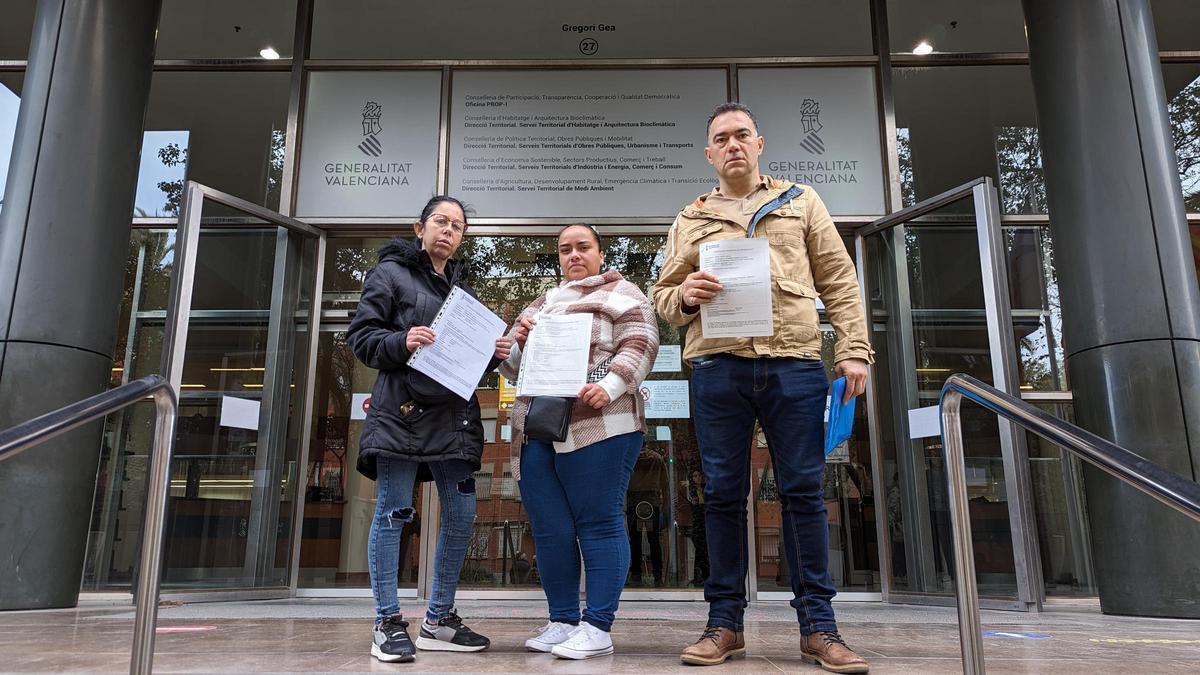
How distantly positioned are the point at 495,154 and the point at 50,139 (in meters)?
2.96

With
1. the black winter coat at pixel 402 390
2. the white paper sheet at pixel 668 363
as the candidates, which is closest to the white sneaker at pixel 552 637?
the black winter coat at pixel 402 390

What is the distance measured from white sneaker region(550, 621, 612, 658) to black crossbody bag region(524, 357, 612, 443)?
0.64 m

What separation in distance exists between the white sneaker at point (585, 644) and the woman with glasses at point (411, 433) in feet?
1.33

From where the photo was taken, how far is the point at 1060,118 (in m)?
5.19

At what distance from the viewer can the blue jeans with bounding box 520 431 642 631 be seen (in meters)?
2.75

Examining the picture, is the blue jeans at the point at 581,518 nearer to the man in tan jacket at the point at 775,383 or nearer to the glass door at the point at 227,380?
the man in tan jacket at the point at 775,383

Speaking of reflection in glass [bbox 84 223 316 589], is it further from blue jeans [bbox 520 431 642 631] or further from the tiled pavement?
blue jeans [bbox 520 431 642 631]

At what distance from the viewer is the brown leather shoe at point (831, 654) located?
2391 millimetres

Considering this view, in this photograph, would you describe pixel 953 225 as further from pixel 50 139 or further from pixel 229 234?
pixel 50 139

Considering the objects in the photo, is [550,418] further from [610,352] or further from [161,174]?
[161,174]

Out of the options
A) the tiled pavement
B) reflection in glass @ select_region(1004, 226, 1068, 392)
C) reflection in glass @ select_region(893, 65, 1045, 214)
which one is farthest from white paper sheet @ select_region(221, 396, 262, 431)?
reflection in glass @ select_region(1004, 226, 1068, 392)

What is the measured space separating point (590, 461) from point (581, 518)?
0.67ft

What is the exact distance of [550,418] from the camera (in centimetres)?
277

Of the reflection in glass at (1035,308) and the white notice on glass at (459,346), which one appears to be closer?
the white notice on glass at (459,346)
